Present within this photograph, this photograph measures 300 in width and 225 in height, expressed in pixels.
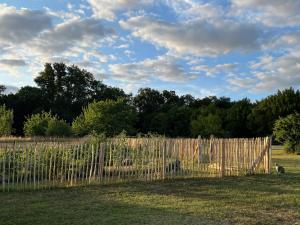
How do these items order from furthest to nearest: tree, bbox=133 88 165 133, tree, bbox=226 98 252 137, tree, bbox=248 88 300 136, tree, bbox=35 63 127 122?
tree, bbox=133 88 165 133
tree, bbox=35 63 127 122
tree, bbox=226 98 252 137
tree, bbox=248 88 300 136

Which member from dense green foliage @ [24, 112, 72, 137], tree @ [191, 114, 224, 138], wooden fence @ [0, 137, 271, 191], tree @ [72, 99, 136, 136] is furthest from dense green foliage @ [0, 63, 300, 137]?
wooden fence @ [0, 137, 271, 191]

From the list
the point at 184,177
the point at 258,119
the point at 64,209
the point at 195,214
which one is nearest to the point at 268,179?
the point at 184,177

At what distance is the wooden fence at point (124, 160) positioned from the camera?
1311 centimetres

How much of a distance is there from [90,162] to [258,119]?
59935 mm

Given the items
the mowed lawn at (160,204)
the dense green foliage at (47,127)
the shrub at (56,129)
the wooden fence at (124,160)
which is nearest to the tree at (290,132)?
the shrub at (56,129)

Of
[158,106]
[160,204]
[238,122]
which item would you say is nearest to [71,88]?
[158,106]

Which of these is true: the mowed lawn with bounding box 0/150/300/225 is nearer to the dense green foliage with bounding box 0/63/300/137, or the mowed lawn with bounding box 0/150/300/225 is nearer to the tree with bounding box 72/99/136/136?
the tree with bounding box 72/99/136/136

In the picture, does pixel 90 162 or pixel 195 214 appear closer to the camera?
pixel 195 214

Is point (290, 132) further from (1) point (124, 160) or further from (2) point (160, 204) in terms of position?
(2) point (160, 204)

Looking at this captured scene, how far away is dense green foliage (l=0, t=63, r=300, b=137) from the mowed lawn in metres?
36.0

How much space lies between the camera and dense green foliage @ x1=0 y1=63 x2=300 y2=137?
70.3 m

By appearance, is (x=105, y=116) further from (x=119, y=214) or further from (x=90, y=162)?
(x=119, y=214)

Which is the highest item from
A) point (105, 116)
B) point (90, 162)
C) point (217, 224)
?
point (105, 116)

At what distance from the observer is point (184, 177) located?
16.4 metres
